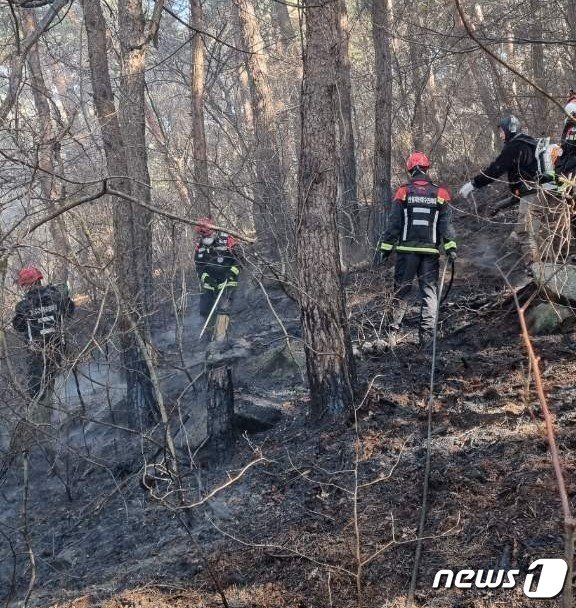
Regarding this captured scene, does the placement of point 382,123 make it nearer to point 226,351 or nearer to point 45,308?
point 226,351

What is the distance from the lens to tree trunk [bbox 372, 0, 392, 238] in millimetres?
10703

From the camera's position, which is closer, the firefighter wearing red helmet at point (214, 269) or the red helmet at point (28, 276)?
the red helmet at point (28, 276)

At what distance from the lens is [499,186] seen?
11578 mm

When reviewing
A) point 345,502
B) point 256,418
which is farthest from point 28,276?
point 345,502

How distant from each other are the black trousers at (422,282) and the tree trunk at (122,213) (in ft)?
10.1

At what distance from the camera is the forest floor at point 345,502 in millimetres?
3986

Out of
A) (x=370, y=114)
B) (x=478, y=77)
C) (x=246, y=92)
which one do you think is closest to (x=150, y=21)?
(x=478, y=77)

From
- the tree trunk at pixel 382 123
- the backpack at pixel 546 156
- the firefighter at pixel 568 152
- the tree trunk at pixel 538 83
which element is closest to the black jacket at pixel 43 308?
the tree trunk at pixel 382 123

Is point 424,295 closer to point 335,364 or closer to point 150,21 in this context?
point 335,364

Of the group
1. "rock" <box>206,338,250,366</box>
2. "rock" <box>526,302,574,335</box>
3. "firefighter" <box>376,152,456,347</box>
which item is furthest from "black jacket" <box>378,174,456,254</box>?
"rock" <box>206,338,250,366</box>

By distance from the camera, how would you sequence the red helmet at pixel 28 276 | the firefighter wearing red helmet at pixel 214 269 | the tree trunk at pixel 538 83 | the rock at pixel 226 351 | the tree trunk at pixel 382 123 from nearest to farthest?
the red helmet at pixel 28 276, the rock at pixel 226 351, the firefighter wearing red helmet at pixel 214 269, the tree trunk at pixel 382 123, the tree trunk at pixel 538 83

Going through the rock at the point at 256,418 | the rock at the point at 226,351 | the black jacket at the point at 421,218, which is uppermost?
the black jacket at the point at 421,218

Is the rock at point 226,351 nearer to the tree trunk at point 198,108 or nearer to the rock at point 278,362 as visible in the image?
the rock at point 278,362

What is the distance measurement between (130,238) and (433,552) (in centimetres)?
554
